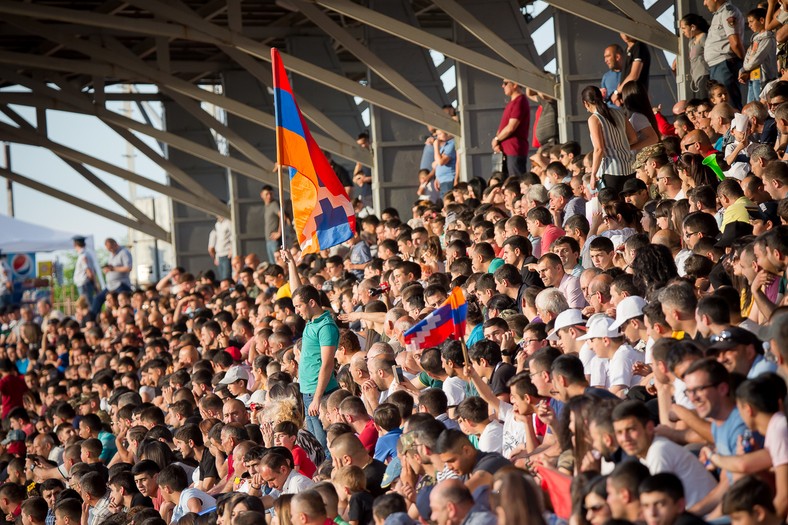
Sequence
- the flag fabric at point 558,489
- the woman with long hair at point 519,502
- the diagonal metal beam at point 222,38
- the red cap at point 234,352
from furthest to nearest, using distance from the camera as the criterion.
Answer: the diagonal metal beam at point 222,38, the red cap at point 234,352, the flag fabric at point 558,489, the woman with long hair at point 519,502

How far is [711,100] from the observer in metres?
13.3

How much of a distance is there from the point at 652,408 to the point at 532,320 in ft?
9.17

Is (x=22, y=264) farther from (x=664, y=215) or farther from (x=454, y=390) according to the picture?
(x=454, y=390)

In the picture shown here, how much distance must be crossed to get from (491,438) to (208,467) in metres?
3.25

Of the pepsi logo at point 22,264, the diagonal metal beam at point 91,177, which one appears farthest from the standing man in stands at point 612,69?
the pepsi logo at point 22,264

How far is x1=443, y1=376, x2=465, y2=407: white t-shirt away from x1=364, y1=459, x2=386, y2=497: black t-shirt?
35.0 inches

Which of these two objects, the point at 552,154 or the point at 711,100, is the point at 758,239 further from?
the point at 552,154

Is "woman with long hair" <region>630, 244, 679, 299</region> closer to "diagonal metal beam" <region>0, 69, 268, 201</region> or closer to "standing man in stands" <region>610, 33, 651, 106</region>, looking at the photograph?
"standing man in stands" <region>610, 33, 651, 106</region>

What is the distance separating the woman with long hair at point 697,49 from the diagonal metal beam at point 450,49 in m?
2.61

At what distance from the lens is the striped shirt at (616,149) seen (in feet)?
38.4

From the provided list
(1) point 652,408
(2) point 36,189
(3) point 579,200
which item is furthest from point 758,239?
(2) point 36,189

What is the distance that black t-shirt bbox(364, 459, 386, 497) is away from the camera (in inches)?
295

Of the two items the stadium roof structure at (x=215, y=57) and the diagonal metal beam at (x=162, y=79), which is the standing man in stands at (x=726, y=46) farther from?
the diagonal metal beam at (x=162, y=79)

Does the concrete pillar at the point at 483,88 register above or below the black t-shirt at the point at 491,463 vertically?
above
